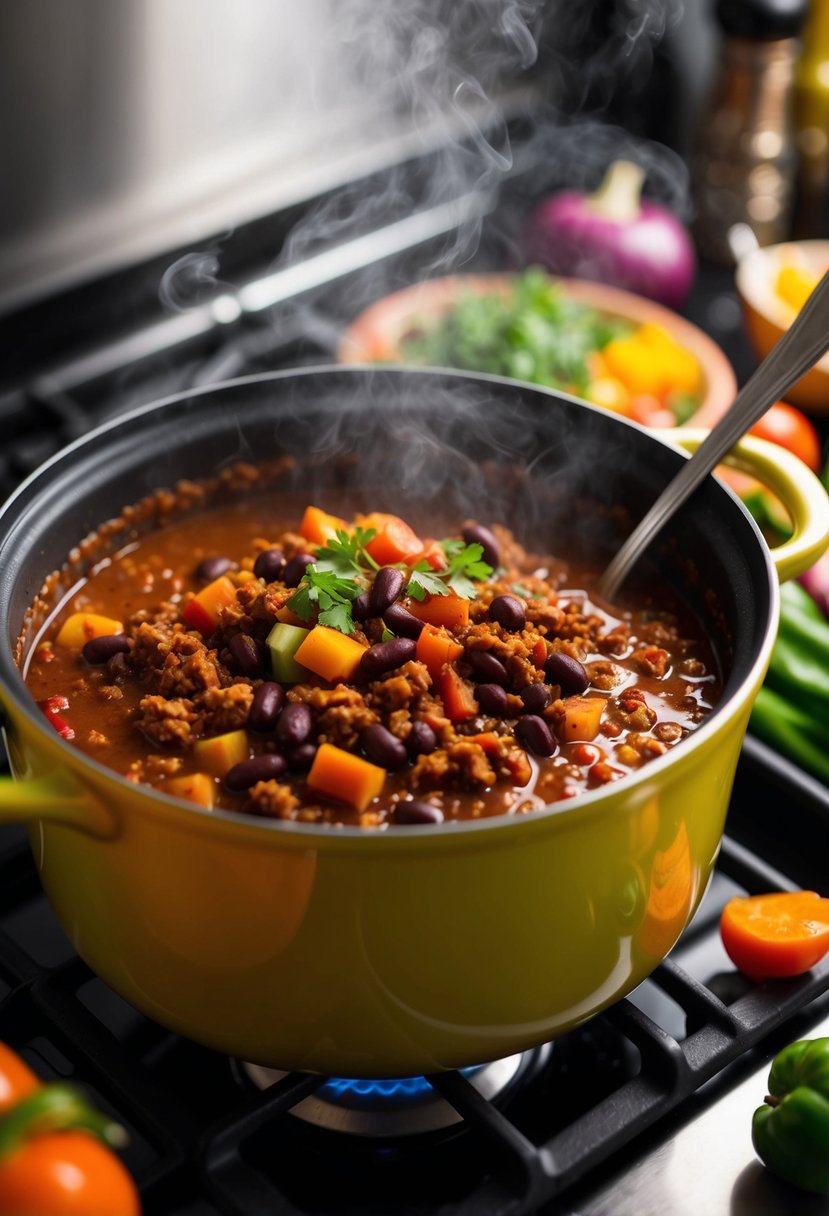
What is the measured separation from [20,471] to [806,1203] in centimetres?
170

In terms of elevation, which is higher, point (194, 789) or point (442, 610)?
point (442, 610)

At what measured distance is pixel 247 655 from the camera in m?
1.54

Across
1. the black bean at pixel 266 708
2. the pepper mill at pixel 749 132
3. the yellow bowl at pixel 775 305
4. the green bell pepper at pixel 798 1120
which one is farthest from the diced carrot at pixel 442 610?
the pepper mill at pixel 749 132

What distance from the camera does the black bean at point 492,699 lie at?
1.49 meters

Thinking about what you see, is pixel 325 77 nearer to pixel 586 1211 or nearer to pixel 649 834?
pixel 649 834

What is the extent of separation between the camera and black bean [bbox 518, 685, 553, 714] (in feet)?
4.91

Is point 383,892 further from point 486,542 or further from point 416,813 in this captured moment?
point 486,542

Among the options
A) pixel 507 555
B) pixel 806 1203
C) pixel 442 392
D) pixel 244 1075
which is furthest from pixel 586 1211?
pixel 442 392

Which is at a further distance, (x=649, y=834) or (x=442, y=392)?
(x=442, y=392)

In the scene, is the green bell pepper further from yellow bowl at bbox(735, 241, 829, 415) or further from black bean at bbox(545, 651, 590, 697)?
yellow bowl at bbox(735, 241, 829, 415)

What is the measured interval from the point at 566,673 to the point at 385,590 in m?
0.24

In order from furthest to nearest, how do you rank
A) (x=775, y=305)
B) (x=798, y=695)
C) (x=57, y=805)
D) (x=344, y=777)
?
1. (x=775, y=305)
2. (x=798, y=695)
3. (x=344, y=777)
4. (x=57, y=805)

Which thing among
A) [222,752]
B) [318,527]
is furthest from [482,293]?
[222,752]

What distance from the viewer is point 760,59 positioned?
2.96 metres
